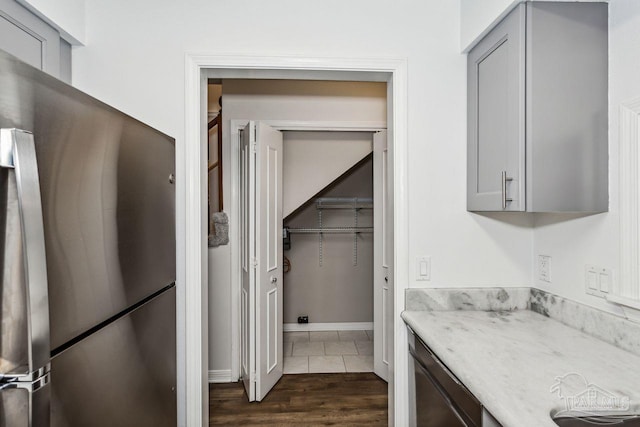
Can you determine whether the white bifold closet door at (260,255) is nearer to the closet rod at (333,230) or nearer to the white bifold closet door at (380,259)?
the white bifold closet door at (380,259)

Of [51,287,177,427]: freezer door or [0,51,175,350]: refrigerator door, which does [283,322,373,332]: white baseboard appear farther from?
[0,51,175,350]: refrigerator door

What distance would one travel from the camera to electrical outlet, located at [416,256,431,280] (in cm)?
192

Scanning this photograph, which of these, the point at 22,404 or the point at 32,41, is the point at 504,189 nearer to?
the point at 22,404

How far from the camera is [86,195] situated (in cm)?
90

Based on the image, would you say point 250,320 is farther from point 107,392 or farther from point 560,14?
point 560,14

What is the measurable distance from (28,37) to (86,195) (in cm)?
102

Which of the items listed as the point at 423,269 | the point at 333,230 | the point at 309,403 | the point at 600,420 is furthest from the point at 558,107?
the point at 333,230

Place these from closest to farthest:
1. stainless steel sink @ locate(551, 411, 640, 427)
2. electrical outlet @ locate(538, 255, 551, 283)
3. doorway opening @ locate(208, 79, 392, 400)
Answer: stainless steel sink @ locate(551, 411, 640, 427) → electrical outlet @ locate(538, 255, 551, 283) → doorway opening @ locate(208, 79, 392, 400)

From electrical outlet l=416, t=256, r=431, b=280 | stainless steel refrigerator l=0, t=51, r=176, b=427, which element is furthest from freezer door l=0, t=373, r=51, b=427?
electrical outlet l=416, t=256, r=431, b=280

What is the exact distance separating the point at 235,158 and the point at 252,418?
5.86 feet

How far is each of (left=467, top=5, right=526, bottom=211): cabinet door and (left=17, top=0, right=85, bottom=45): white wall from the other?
1.78 meters

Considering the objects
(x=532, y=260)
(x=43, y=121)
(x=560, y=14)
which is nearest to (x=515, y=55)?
(x=560, y=14)

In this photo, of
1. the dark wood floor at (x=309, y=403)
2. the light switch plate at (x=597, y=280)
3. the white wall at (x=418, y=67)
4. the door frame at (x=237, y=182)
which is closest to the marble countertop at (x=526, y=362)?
the light switch plate at (x=597, y=280)

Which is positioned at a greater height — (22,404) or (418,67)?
(418,67)
